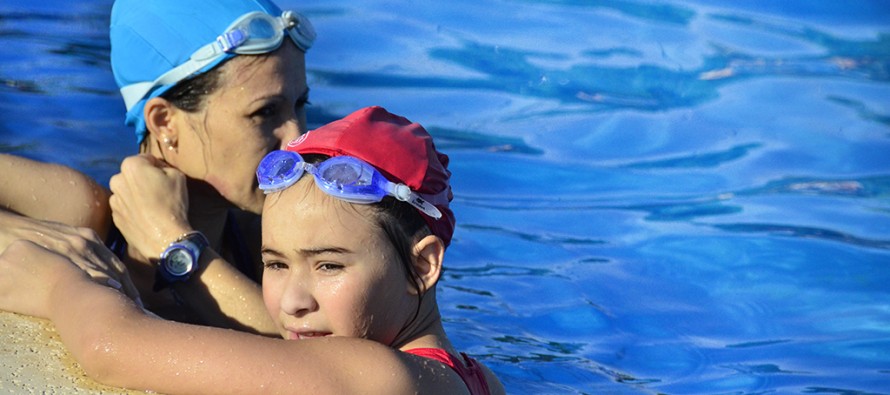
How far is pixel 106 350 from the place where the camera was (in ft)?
11.0

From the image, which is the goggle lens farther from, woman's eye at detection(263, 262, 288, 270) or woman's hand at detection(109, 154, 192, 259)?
woman's hand at detection(109, 154, 192, 259)

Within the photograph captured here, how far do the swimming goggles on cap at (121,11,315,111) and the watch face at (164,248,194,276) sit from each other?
2.56ft

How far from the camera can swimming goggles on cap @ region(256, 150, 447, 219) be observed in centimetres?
360

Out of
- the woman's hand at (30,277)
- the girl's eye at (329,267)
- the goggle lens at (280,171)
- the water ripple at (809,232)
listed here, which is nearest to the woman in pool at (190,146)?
the woman's hand at (30,277)

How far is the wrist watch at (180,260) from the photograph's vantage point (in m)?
4.70

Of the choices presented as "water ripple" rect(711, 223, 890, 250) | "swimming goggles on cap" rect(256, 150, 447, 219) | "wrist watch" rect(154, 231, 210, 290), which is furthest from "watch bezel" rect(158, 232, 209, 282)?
"water ripple" rect(711, 223, 890, 250)

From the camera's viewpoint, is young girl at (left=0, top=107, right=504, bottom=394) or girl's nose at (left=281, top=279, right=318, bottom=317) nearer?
young girl at (left=0, top=107, right=504, bottom=394)

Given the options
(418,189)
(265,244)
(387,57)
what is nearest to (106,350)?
(265,244)

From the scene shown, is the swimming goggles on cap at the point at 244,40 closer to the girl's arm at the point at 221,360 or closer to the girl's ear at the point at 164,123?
the girl's ear at the point at 164,123

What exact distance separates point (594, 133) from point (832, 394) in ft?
11.8

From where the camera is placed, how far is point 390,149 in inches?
146

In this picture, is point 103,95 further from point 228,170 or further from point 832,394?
point 832,394

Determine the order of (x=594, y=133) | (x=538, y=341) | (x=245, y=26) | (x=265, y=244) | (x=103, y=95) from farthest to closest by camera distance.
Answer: (x=594, y=133)
(x=103, y=95)
(x=538, y=341)
(x=245, y=26)
(x=265, y=244)

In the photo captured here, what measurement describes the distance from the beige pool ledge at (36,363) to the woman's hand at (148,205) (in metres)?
0.91
